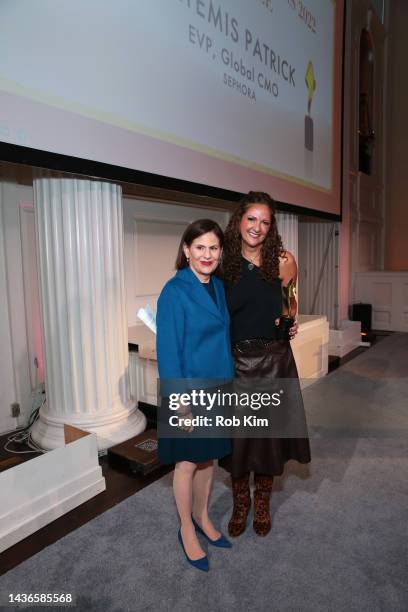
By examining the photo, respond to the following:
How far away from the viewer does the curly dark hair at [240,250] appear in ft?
5.78

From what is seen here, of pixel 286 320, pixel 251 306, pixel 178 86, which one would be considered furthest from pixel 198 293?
pixel 178 86

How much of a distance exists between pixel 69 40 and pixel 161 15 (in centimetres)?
77

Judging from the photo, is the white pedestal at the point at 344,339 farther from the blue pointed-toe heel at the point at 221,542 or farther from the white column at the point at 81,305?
the blue pointed-toe heel at the point at 221,542

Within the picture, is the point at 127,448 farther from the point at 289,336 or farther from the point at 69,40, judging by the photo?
the point at 69,40

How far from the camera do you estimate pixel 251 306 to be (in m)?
1.77

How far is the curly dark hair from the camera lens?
1.76 m

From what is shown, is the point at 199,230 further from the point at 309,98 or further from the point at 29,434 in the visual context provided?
the point at 309,98

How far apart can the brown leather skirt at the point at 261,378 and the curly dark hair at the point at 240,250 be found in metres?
0.28

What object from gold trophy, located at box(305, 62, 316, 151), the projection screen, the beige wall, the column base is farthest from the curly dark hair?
the beige wall

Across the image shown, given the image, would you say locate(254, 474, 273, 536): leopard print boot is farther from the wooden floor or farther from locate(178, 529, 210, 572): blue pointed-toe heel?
the wooden floor

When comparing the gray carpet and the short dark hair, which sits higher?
the short dark hair

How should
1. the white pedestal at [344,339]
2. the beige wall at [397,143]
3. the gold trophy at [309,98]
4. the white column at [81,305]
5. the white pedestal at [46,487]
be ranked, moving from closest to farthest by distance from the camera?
the white pedestal at [46,487] < the white column at [81,305] < the gold trophy at [309,98] < the white pedestal at [344,339] < the beige wall at [397,143]

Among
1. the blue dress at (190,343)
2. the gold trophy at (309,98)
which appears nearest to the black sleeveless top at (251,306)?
the blue dress at (190,343)

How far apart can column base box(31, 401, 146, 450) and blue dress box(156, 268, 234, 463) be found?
1.18 meters
